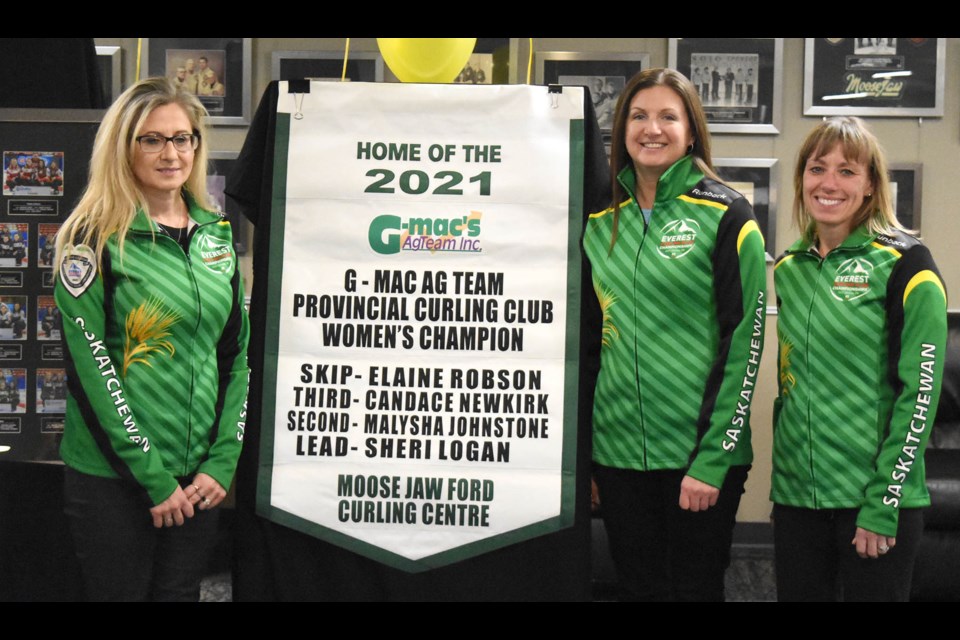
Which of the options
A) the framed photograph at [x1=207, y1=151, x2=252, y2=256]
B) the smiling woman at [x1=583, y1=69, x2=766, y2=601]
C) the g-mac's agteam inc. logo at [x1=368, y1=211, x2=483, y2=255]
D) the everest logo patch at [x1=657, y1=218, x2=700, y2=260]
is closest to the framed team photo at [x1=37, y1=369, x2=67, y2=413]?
the framed photograph at [x1=207, y1=151, x2=252, y2=256]

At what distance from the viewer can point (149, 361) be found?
2.09m

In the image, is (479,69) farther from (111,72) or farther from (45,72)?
(45,72)

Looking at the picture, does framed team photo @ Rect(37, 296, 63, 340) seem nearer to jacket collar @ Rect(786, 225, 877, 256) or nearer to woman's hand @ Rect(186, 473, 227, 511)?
woman's hand @ Rect(186, 473, 227, 511)

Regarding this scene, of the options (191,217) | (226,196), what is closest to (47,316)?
(226,196)

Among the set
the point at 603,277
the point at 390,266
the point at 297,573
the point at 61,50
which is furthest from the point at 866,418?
the point at 61,50

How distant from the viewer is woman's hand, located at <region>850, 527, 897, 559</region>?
2062 millimetres

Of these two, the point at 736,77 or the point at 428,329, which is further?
the point at 736,77

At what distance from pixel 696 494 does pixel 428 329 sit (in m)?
0.68

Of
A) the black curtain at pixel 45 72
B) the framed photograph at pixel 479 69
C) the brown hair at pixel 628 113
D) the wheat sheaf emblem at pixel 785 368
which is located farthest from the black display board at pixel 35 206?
the wheat sheaf emblem at pixel 785 368

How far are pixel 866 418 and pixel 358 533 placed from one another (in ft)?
3.72

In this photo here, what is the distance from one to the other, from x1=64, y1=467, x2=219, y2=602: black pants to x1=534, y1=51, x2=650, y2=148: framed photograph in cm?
251

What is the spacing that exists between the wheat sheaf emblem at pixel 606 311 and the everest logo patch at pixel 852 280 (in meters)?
0.48

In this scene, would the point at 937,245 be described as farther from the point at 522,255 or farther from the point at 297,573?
the point at 297,573

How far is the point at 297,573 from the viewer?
2217 mm
